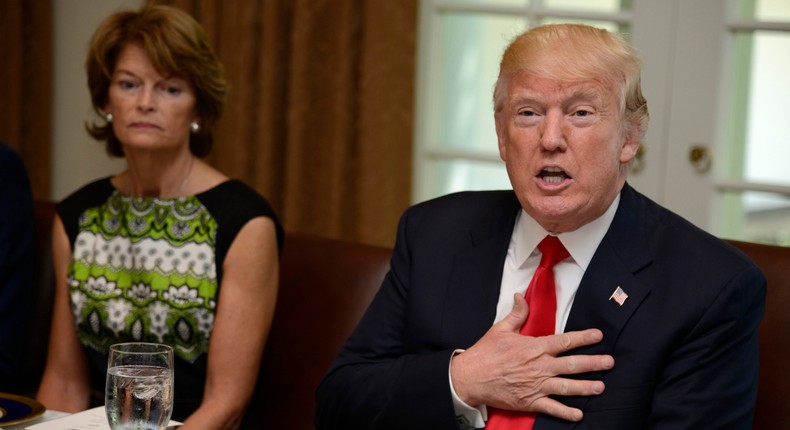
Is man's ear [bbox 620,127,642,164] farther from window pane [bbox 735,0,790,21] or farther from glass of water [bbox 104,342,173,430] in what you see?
window pane [bbox 735,0,790,21]

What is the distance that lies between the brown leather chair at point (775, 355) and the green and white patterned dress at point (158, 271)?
1.14 meters

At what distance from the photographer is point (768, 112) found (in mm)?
3312

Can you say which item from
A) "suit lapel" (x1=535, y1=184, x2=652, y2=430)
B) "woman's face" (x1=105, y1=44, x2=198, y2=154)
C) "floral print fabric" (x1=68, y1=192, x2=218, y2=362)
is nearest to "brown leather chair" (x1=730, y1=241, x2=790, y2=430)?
"suit lapel" (x1=535, y1=184, x2=652, y2=430)

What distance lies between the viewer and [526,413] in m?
1.89

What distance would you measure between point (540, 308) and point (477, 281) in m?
0.17

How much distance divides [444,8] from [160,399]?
2.45 m

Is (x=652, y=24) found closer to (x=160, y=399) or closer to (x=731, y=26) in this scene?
(x=731, y=26)

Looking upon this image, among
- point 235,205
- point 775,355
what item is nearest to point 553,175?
point 775,355

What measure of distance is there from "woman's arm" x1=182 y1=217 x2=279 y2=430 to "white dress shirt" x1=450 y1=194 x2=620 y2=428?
2.24 feet

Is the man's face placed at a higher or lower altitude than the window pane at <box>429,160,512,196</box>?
higher

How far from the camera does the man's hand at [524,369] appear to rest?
184 cm

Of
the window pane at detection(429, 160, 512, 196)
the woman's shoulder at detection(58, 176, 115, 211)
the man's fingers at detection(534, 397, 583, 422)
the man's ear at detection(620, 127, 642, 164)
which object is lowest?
the man's fingers at detection(534, 397, 583, 422)

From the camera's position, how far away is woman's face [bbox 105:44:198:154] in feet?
8.60

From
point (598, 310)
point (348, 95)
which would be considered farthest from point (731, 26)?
point (598, 310)
